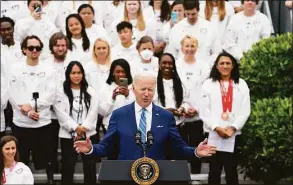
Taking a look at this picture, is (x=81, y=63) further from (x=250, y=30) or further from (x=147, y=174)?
(x=147, y=174)

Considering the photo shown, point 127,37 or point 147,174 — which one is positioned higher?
point 127,37

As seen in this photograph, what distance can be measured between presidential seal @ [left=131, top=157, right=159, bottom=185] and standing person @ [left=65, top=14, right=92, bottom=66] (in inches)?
235

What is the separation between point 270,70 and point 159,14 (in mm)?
3107

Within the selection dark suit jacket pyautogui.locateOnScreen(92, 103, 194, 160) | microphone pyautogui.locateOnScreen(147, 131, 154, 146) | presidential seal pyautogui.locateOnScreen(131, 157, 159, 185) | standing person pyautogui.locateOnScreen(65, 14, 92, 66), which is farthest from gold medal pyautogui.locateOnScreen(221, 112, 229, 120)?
presidential seal pyautogui.locateOnScreen(131, 157, 159, 185)

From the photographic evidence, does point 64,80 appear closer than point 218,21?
Yes

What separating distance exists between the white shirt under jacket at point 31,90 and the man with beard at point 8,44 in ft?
2.16

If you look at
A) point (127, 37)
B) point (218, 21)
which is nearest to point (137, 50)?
point (127, 37)

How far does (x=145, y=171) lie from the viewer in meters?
6.14

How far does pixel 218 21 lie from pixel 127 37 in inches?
78.5

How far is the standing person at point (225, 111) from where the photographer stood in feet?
34.6

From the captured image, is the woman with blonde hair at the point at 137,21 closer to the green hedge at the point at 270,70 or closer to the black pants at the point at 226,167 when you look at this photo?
the green hedge at the point at 270,70

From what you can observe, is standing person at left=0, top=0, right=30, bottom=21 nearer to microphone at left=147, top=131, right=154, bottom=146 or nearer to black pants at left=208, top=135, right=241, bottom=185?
black pants at left=208, top=135, right=241, bottom=185

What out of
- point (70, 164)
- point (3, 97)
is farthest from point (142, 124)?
point (3, 97)

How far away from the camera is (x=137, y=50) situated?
1205 centimetres
